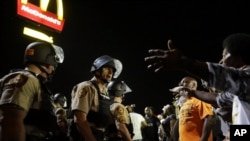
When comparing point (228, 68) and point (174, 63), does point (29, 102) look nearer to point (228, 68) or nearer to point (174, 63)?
point (174, 63)

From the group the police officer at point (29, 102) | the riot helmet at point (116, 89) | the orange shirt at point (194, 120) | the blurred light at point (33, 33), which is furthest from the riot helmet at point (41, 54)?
the blurred light at point (33, 33)

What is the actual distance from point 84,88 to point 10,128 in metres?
1.36

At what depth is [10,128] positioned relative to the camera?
3.90 meters

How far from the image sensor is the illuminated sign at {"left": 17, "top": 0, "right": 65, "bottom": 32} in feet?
53.8

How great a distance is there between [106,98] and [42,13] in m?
13.1

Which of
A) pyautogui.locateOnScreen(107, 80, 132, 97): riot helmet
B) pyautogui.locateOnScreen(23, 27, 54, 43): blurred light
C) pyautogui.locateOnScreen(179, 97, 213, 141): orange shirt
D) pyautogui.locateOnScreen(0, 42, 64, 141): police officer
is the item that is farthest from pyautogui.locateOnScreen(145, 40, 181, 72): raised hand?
pyautogui.locateOnScreen(23, 27, 54, 43): blurred light


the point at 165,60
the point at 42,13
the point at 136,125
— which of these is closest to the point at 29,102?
the point at 165,60

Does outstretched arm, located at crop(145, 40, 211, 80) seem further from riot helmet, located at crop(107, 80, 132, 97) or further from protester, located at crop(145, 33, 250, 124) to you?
riot helmet, located at crop(107, 80, 132, 97)

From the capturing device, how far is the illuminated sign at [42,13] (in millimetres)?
16391

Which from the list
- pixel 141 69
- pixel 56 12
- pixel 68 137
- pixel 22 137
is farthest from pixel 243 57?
pixel 141 69

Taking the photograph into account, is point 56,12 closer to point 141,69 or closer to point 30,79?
point 141,69

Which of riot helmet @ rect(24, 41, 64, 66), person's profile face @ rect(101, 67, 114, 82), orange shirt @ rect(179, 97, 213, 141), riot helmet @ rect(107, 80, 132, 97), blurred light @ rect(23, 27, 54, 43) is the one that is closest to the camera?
riot helmet @ rect(24, 41, 64, 66)

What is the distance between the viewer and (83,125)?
4.82 m

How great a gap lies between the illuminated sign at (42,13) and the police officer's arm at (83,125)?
39.9 ft
